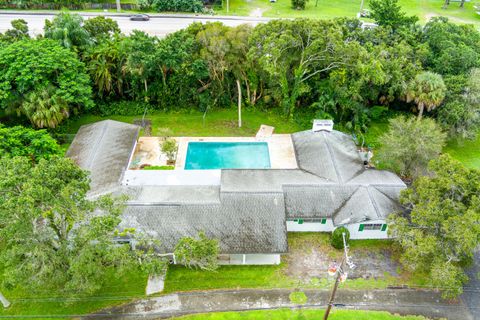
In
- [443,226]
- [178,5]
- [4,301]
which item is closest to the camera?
[443,226]

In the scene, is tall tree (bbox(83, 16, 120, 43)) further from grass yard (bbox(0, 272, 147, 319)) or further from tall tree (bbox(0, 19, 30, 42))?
grass yard (bbox(0, 272, 147, 319))

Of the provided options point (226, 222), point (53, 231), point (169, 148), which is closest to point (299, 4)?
point (169, 148)

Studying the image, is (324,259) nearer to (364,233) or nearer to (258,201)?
(364,233)

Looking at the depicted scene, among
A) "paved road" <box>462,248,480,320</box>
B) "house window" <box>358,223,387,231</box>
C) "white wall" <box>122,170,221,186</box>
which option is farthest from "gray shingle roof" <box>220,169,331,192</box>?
"paved road" <box>462,248,480,320</box>

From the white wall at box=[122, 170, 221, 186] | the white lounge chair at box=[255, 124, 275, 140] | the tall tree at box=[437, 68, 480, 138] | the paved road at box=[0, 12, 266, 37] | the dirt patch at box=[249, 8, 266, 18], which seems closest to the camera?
the white wall at box=[122, 170, 221, 186]

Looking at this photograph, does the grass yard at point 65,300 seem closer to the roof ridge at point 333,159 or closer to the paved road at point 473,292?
the roof ridge at point 333,159

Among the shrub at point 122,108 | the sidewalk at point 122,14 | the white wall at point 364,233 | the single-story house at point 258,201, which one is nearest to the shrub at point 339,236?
the single-story house at point 258,201
